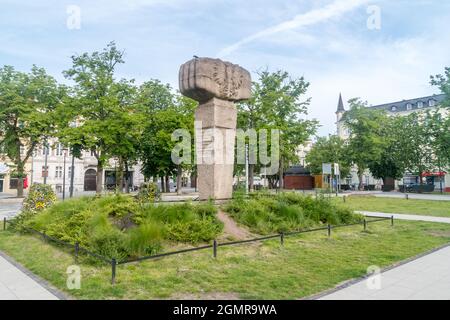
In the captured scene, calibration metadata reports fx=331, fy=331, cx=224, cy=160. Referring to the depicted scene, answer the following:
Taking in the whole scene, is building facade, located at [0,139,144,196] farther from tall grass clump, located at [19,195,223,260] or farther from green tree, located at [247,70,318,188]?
tall grass clump, located at [19,195,223,260]

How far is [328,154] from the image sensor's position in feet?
164

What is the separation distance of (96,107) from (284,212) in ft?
73.4

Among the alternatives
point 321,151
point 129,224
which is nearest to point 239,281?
point 129,224

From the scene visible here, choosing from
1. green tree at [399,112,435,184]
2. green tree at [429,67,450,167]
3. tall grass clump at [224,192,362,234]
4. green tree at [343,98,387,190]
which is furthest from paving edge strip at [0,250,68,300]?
green tree at [399,112,435,184]

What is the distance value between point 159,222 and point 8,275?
3.52 m

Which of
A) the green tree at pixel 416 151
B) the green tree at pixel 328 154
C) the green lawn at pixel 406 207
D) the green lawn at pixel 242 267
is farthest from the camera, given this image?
the green tree at pixel 328 154

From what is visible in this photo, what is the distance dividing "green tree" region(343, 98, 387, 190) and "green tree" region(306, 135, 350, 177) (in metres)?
1.57

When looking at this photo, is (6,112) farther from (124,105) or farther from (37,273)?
(37,273)

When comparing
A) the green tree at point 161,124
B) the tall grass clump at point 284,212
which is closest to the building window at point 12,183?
the green tree at point 161,124

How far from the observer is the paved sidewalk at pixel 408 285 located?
568 centimetres

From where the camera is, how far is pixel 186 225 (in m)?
9.08

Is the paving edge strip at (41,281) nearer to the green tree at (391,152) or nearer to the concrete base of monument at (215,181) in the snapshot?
the concrete base of monument at (215,181)

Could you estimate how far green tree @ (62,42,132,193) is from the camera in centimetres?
2822

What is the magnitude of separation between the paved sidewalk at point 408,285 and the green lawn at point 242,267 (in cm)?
39
